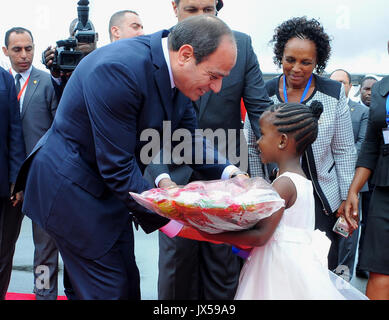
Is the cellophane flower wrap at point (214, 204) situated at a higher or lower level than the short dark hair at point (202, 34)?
lower

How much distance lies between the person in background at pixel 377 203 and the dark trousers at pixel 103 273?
4.88 feet

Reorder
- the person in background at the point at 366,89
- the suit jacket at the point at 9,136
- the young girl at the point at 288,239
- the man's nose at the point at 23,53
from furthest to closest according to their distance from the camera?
the person in background at the point at 366,89, the man's nose at the point at 23,53, the suit jacket at the point at 9,136, the young girl at the point at 288,239

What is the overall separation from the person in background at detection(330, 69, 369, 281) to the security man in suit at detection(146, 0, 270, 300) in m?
1.39

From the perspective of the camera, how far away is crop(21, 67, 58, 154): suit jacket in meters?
4.41

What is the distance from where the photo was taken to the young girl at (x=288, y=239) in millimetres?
2365

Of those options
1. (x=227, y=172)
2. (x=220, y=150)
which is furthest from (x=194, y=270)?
(x=227, y=172)

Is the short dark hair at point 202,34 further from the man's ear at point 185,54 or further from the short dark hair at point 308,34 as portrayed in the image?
the short dark hair at point 308,34

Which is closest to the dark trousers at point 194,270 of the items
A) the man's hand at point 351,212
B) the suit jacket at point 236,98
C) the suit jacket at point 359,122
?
the suit jacket at point 236,98

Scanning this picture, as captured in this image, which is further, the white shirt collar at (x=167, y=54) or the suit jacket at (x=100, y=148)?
the white shirt collar at (x=167, y=54)

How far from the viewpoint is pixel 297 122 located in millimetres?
2617

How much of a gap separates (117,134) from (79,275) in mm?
645
